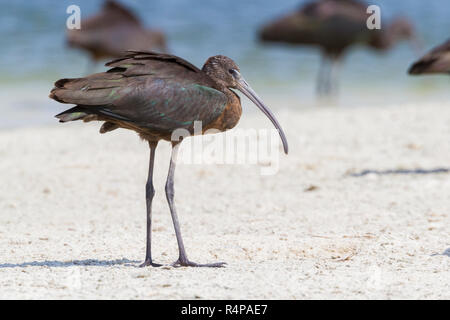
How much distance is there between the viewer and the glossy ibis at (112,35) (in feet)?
52.3

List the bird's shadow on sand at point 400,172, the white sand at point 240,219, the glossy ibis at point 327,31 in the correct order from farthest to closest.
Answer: the glossy ibis at point 327,31, the bird's shadow on sand at point 400,172, the white sand at point 240,219

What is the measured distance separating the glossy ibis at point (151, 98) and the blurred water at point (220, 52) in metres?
8.77

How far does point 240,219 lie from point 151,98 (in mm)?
2169

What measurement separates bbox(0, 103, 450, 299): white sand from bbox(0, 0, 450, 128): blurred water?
4.92m

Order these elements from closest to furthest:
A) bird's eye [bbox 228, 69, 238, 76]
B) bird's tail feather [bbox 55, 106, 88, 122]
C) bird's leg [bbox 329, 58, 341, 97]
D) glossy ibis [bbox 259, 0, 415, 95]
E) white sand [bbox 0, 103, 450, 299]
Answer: white sand [bbox 0, 103, 450, 299], bird's tail feather [bbox 55, 106, 88, 122], bird's eye [bbox 228, 69, 238, 76], bird's leg [bbox 329, 58, 341, 97], glossy ibis [bbox 259, 0, 415, 95]

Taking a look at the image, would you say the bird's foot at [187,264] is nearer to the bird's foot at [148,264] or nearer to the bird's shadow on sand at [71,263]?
the bird's foot at [148,264]

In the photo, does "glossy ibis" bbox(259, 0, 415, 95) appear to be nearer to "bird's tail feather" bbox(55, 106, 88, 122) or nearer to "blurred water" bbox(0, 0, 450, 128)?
"blurred water" bbox(0, 0, 450, 128)

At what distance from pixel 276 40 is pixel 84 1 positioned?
9.14 m

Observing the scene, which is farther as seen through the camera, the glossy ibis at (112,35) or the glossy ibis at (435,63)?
the glossy ibis at (112,35)

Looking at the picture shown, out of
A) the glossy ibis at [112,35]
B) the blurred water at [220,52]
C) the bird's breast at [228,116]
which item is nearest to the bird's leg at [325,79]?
the blurred water at [220,52]

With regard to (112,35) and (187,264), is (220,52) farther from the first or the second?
(187,264)

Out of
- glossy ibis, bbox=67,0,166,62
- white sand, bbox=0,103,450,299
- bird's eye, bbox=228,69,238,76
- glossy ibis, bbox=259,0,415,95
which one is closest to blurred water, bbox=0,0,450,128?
glossy ibis, bbox=259,0,415,95

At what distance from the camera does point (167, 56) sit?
216 inches

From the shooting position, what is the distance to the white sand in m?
5.02
